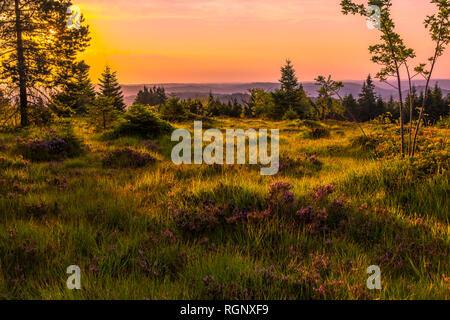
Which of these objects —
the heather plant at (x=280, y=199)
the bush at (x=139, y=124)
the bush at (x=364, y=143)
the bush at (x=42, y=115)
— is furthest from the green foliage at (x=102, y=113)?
the heather plant at (x=280, y=199)

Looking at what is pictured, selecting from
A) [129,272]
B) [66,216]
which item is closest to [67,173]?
[66,216]

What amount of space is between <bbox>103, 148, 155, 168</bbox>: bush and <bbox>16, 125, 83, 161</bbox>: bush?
1597 millimetres

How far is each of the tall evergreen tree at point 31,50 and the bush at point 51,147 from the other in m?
6.97

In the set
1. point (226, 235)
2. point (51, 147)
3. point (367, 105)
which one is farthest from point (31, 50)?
point (367, 105)

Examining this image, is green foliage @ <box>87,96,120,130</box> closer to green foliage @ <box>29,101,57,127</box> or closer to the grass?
green foliage @ <box>29,101,57,127</box>

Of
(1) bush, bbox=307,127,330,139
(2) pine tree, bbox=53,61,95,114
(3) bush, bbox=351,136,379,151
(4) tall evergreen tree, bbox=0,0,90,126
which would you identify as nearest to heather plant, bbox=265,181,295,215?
(3) bush, bbox=351,136,379,151

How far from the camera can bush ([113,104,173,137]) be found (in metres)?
12.5

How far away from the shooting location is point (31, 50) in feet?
52.4

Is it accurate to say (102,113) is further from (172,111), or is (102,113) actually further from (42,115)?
(172,111)

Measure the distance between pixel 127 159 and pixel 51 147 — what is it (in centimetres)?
263

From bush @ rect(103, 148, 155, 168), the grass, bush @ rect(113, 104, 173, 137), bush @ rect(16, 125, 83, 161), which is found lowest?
the grass

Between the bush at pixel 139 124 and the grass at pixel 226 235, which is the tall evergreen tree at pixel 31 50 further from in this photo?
the grass at pixel 226 235

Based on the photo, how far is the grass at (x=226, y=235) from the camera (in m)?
2.55
